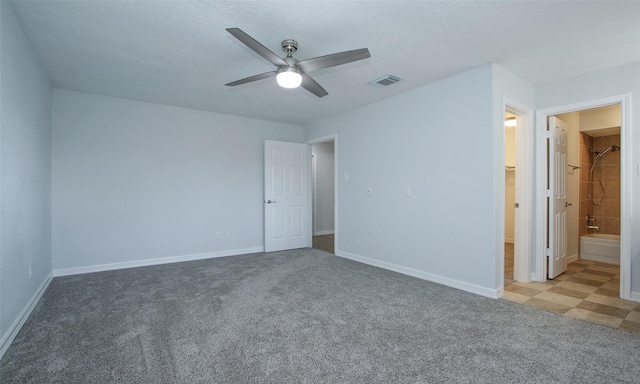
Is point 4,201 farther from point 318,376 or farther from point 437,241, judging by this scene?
point 437,241

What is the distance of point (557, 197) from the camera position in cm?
378

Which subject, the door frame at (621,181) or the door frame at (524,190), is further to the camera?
the door frame at (524,190)

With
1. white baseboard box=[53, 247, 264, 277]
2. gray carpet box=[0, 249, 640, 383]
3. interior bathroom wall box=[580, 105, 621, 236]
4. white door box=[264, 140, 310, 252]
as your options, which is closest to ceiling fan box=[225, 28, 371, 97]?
gray carpet box=[0, 249, 640, 383]

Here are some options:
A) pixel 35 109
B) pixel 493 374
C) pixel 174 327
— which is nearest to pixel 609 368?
pixel 493 374

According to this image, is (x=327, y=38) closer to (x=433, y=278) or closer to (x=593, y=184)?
(x=433, y=278)

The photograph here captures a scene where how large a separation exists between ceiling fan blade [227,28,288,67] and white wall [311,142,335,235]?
514 cm

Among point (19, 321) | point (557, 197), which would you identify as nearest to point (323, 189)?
point (557, 197)

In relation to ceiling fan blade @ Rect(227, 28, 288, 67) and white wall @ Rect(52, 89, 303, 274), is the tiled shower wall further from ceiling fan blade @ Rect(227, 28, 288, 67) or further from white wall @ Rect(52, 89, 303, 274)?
white wall @ Rect(52, 89, 303, 274)

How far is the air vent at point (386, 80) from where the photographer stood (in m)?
3.41

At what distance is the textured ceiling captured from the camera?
2.16 metres

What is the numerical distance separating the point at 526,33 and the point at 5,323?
446 centimetres

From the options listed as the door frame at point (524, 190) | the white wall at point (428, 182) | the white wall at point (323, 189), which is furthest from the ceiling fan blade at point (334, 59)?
the white wall at point (323, 189)

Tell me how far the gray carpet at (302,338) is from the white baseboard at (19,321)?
49 mm

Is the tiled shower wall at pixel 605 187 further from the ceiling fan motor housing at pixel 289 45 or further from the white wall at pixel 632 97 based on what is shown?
the ceiling fan motor housing at pixel 289 45
